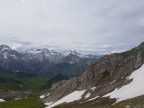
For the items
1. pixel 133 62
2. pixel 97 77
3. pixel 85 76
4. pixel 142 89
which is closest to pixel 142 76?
pixel 142 89

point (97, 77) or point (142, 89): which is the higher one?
point (97, 77)

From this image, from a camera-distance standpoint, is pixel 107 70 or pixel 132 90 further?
pixel 107 70

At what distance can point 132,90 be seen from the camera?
8338cm

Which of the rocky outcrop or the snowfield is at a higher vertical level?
the rocky outcrop

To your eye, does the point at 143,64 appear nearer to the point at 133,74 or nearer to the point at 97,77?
the point at 133,74

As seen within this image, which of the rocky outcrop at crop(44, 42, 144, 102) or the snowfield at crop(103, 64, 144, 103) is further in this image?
the rocky outcrop at crop(44, 42, 144, 102)

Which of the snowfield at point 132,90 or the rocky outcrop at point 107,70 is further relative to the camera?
the rocky outcrop at point 107,70

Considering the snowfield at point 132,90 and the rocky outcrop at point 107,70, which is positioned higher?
the rocky outcrop at point 107,70

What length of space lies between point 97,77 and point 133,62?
743 inches

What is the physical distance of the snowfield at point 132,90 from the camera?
3132 inches

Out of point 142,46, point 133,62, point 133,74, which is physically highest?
point 142,46

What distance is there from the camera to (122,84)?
95562 millimetres

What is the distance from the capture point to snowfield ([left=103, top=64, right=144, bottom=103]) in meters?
79.6

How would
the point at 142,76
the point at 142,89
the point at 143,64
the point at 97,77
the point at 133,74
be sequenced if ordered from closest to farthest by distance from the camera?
the point at 142,89
the point at 142,76
the point at 133,74
the point at 143,64
the point at 97,77
